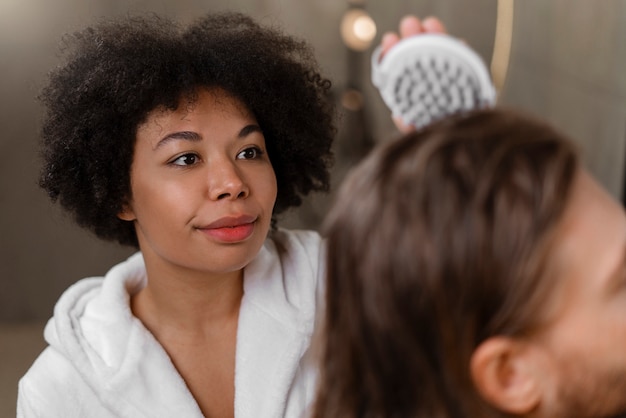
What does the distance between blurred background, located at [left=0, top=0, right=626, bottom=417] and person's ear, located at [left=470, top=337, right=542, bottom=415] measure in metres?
1.56

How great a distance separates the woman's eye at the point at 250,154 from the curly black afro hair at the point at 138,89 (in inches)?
3.2

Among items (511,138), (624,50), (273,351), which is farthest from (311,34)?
(511,138)

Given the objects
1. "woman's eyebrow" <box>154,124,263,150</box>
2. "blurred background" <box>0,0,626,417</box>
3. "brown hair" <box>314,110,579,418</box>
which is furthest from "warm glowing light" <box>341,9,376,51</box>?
"brown hair" <box>314,110,579,418</box>

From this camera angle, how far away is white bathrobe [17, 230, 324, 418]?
1175 millimetres

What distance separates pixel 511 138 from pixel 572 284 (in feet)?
0.43

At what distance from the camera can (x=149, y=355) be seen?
48.1 inches

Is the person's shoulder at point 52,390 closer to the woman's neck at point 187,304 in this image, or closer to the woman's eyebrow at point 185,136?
the woman's neck at point 187,304

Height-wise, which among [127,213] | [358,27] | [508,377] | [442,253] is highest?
[358,27]

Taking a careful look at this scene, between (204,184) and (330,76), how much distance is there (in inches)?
49.2

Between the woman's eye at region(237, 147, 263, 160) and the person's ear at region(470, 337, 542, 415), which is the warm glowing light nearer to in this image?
the woman's eye at region(237, 147, 263, 160)

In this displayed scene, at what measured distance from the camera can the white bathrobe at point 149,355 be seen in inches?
46.3

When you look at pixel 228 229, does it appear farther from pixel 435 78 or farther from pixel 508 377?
pixel 508 377

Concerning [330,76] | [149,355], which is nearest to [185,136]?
[149,355]

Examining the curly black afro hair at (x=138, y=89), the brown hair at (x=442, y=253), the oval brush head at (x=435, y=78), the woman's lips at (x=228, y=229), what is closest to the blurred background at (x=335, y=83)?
the curly black afro hair at (x=138, y=89)
